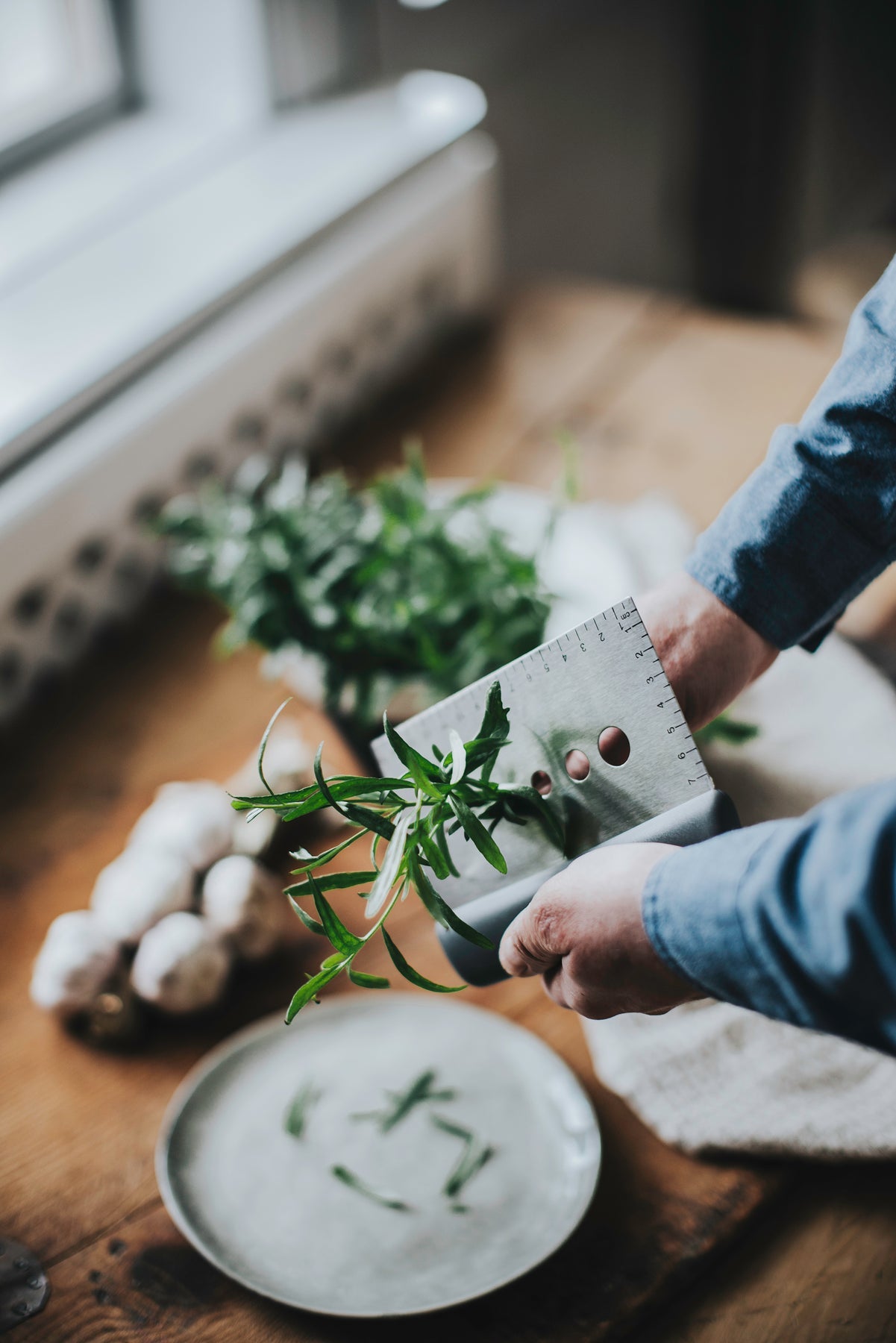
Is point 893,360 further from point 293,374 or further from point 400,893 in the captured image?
point 293,374

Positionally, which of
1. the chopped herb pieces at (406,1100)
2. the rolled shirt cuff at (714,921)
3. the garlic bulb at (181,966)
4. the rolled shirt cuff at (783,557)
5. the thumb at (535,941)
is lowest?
the chopped herb pieces at (406,1100)

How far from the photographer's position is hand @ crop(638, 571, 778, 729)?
0.63 meters

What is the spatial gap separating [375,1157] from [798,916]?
36 cm

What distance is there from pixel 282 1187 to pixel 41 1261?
145 mm

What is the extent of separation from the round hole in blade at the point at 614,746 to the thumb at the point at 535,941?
85 millimetres

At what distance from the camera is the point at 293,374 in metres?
1.25

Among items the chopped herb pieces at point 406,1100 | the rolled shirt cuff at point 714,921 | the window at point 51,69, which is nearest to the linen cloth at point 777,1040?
the chopped herb pieces at point 406,1100

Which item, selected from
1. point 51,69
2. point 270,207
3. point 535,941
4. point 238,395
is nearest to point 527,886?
point 535,941

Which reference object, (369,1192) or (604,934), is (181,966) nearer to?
(369,1192)

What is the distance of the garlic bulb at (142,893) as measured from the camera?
76 centimetres

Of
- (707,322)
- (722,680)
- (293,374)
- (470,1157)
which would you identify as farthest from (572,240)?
(470,1157)

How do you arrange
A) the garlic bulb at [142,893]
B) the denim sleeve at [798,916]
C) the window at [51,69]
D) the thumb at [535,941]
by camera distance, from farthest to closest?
the window at [51,69] < the garlic bulb at [142,893] < the thumb at [535,941] < the denim sleeve at [798,916]

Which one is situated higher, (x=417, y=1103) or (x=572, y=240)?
(x=572, y=240)

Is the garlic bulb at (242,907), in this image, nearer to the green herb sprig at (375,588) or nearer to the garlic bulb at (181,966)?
the garlic bulb at (181,966)
